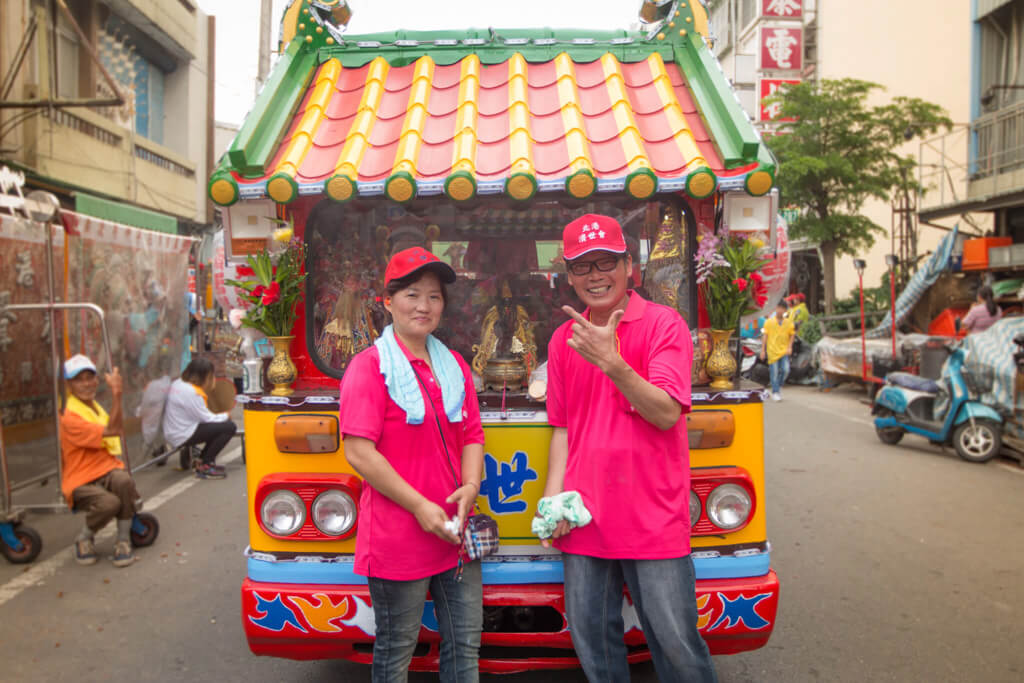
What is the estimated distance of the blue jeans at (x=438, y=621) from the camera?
244 cm

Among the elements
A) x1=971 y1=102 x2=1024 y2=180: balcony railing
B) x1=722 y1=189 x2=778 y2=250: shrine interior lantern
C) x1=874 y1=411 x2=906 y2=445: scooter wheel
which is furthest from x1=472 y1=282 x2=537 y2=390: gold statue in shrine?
x1=971 y1=102 x2=1024 y2=180: balcony railing

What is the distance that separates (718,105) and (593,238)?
1364 millimetres

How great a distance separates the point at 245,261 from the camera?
3336mm

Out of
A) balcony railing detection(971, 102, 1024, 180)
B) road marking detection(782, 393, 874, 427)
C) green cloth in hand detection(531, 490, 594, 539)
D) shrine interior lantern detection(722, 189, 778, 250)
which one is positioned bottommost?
road marking detection(782, 393, 874, 427)

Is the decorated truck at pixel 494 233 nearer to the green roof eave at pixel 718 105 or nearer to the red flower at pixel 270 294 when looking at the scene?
the green roof eave at pixel 718 105

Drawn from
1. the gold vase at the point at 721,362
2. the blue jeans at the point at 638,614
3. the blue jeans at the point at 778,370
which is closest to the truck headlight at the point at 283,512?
the blue jeans at the point at 638,614

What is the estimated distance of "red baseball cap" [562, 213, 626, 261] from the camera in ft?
8.00

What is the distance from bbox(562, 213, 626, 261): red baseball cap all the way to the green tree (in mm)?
18118

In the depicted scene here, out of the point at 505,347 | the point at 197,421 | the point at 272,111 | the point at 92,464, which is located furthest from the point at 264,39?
the point at 505,347

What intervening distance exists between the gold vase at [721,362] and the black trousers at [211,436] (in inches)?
240

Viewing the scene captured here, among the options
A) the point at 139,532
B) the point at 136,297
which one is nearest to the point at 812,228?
the point at 136,297

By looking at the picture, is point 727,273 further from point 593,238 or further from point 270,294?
point 270,294

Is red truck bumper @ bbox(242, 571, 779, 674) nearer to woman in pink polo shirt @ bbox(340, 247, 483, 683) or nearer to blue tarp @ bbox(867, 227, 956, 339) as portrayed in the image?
woman in pink polo shirt @ bbox(340, 247, 483, 683)

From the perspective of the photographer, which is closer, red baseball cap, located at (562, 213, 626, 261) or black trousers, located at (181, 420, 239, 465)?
red baseball cap, located at (562, 213, 626, 261)
